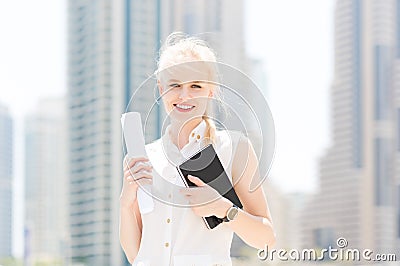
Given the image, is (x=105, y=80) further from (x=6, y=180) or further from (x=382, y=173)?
(x=382, y=173)

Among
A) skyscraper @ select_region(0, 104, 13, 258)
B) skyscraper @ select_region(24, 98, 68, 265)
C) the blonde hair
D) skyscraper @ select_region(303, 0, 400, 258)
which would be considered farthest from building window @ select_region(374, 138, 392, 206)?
the blonde hair

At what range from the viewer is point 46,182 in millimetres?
10398

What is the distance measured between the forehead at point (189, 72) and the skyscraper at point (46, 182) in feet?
28.4

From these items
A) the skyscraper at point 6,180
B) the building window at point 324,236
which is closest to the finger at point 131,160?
the building window at point 324,236

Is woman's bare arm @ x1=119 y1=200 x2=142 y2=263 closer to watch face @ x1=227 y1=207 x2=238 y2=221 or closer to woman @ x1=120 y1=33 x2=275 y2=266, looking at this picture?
woman @ x1=120 y1=33 x2=275 y2=266

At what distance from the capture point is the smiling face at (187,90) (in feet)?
2.90

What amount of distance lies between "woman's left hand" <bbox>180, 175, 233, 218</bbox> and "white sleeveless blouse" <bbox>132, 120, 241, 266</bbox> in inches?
0.7

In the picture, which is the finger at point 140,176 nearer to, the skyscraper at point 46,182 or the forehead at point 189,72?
the forehead at point 189,72

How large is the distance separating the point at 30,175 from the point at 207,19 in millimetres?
4455

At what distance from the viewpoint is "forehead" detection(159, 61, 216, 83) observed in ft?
2.90

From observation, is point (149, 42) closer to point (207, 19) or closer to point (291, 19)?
point (207, 19)

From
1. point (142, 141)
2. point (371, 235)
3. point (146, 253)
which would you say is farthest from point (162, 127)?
point (371, 235)

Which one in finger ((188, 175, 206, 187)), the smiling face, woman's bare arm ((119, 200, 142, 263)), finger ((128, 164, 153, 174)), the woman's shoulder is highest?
the smiling face

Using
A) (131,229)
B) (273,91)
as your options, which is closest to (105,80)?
(273,91)
